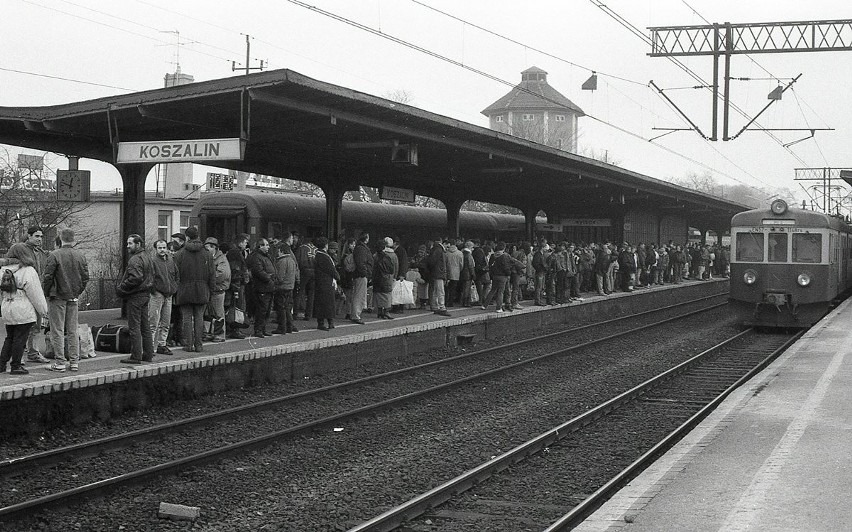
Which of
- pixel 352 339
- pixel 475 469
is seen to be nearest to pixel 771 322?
pixel 352 339

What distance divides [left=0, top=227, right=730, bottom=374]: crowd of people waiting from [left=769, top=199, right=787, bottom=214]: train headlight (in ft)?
16.0

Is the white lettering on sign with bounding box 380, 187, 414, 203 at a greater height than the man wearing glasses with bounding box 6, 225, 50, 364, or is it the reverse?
the white lettering on sign with bounding box 380, 187, 414, 203

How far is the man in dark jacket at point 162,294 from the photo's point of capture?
1102cm

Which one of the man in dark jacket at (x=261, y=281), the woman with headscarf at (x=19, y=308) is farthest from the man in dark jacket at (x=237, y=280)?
the woman with headscarf at (x=19, y=308)

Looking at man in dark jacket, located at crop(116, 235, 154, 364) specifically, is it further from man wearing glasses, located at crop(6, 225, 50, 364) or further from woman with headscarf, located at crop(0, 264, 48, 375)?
woman with headscarf, located at crop(0, 264, 48, 375)

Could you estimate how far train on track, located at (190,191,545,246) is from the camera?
20.7 metres

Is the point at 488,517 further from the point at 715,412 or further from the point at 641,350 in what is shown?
the point at 641,350

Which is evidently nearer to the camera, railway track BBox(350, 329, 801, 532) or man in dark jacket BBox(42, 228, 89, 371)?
railway track BBox(350, 329, 801, 532)

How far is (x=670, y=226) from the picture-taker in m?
39.8

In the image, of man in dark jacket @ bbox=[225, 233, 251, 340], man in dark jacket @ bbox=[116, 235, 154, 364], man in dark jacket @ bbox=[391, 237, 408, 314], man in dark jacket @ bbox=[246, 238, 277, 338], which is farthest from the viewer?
man in dark jacket @ bbox=[391, 237, 408, 314]

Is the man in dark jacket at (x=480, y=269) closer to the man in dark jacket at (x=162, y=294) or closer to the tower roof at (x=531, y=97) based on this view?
the man in dark jacket at (x=162, y=294)

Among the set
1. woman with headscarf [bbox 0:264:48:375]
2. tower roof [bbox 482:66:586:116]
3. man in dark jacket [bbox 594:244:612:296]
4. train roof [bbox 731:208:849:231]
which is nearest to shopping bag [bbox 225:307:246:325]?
woman with headscarf [bbox 0:264:48:375]

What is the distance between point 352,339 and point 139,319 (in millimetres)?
3893

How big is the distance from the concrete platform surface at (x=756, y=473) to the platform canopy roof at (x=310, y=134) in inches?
260
